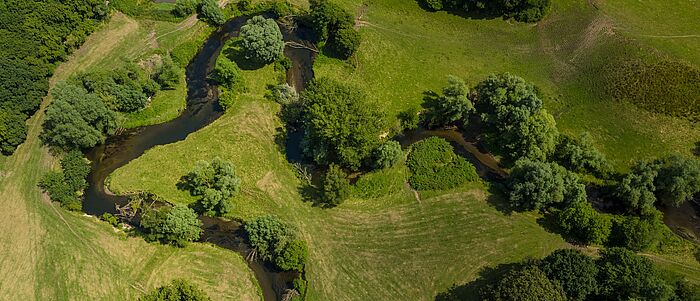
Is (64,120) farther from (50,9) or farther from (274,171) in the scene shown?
(274,171)

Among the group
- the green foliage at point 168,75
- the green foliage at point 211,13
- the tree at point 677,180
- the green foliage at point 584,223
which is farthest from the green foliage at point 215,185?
the tree at point 677,180

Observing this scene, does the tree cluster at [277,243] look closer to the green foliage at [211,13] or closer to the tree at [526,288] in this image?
the tree at [526,288]

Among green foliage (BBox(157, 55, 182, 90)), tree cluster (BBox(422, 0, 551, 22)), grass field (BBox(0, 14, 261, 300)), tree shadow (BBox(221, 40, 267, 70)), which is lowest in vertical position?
grass field (BBox(0, 14, 261, 300))

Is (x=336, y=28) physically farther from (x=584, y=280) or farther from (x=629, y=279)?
(x=629, y=279)

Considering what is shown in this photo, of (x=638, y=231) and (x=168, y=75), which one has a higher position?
(x=168, y=75)

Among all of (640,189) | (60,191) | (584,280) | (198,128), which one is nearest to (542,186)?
(640,189)

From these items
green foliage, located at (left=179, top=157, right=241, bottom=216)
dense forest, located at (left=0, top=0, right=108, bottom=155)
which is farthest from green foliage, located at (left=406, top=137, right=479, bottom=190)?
dense forest, located at (left=0, top=0, right=108, bottom=155)

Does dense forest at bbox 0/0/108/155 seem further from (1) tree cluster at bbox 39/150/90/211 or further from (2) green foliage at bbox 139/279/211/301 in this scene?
(2) green foliage at bbox 139/279/211/301

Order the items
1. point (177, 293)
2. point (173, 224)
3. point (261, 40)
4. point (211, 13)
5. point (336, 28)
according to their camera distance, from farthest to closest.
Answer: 1. point (211, 13)
2. point (336, 28)
3. point (261, 40)
4. point (173, 224)
5. point (177, 293)
